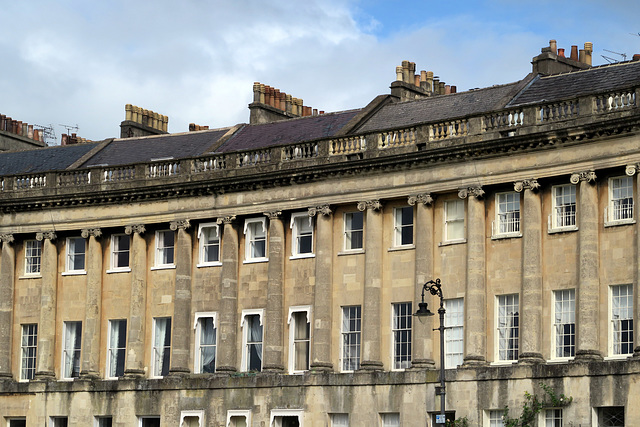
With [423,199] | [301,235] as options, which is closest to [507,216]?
[423,199]

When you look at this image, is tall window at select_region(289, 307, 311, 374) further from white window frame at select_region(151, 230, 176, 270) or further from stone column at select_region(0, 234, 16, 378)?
stone column at select_region(0, 234, 16, 378)

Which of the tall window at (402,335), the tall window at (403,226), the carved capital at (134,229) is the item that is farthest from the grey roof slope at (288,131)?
the tall window at (402,335)

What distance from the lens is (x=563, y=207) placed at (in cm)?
5472

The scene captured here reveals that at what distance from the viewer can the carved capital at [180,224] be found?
64.4m

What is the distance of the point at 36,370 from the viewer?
67.2 meters

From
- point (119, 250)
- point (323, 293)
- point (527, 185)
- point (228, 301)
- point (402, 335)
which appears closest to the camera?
point (527, 185)

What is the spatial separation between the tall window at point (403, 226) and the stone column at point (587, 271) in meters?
7.46

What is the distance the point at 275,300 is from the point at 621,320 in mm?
14716

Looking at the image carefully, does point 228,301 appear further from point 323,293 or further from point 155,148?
point 155,148

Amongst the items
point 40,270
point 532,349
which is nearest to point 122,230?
point 40,270

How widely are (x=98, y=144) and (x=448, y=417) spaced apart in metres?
24.9

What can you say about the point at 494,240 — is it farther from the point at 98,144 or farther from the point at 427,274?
the point at 98,144

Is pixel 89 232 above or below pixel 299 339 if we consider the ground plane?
above

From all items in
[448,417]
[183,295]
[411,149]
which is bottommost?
[448,417]
